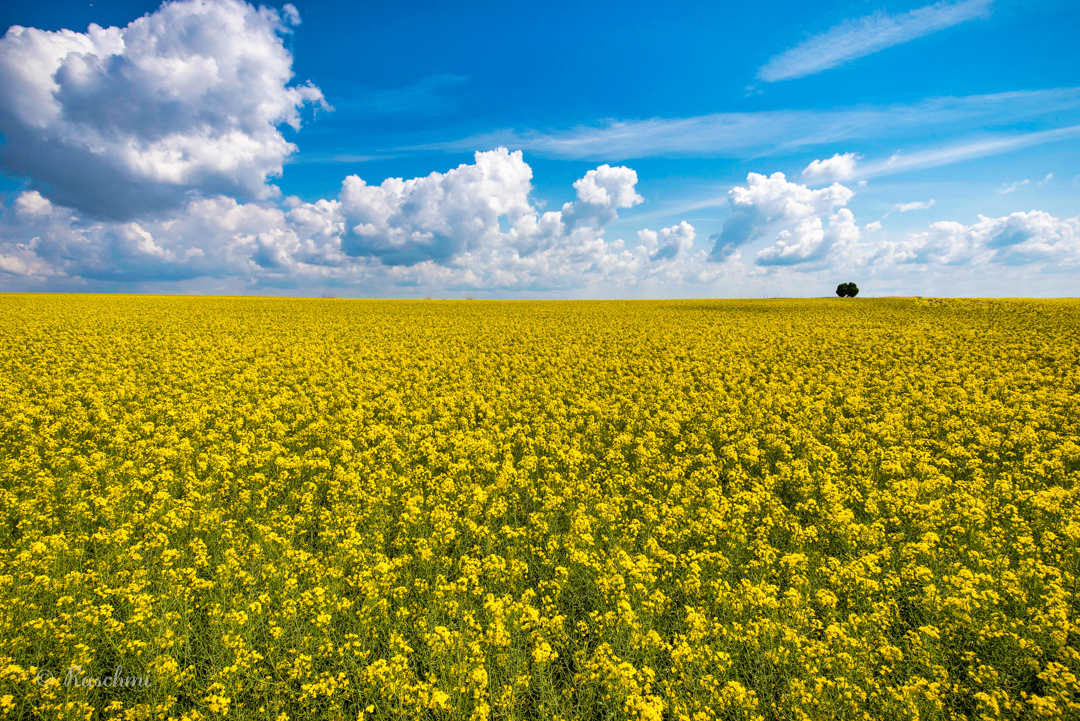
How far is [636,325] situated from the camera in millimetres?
38688

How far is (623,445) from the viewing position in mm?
11852

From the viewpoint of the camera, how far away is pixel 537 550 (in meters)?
7.43

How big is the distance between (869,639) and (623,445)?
21.3ft

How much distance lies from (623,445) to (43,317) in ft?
145

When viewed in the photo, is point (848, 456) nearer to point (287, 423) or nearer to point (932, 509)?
point (932, 509)

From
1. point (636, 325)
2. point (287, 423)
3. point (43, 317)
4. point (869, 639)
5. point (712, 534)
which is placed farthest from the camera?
point (636, 325)

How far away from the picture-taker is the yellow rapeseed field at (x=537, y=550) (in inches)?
202

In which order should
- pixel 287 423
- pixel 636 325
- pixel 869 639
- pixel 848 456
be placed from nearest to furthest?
pixel 869 639 < pixel 848 456 < pixel 287 423 < pixel 636 325

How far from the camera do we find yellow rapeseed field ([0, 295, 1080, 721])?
5141 mm

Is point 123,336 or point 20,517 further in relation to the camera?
point 123,336

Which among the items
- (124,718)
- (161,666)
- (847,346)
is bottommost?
(124,718)

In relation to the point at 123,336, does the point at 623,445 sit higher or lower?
lower

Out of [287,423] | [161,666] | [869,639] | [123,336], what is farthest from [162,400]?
[869,639]

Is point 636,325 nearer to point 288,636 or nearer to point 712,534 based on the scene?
point 712,534
